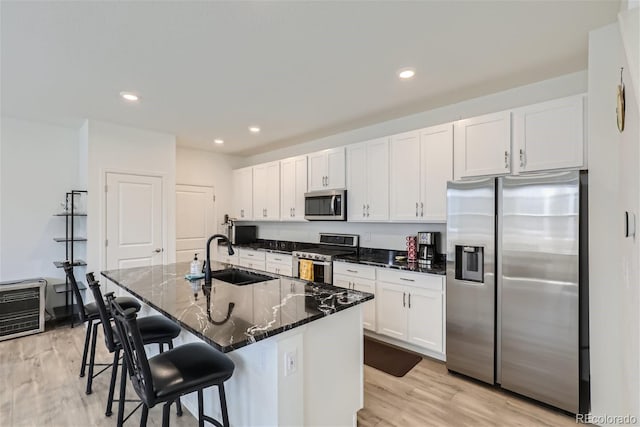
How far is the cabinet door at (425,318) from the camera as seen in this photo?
2.94 m

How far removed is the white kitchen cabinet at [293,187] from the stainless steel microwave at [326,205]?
0.68 ft

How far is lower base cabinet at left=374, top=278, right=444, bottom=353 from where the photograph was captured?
2955 millimetres

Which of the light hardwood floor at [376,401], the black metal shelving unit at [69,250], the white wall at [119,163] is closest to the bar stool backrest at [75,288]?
the light hardwood floor at [376,401]

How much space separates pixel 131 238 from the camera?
4297mm

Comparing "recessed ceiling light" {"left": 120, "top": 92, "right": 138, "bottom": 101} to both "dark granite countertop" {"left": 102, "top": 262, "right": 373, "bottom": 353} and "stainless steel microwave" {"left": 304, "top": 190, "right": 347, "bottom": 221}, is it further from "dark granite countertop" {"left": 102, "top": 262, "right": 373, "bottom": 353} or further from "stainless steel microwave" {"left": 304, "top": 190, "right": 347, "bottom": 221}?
"stainless steel microwave" {"left": 304, "top": 190, "right": 347, "bottom": 221}

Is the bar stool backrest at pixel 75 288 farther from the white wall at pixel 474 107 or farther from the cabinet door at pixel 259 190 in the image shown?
the white wall at pixel 474 107

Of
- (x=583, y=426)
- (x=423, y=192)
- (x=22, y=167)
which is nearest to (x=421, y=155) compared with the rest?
(x=423, y=192)

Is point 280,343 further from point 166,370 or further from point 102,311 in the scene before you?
point 102,311

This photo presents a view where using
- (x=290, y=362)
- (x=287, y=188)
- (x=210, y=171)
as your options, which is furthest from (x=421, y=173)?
(x=210, y=171)

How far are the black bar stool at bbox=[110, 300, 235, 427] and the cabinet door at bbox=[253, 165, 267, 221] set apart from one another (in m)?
3.78

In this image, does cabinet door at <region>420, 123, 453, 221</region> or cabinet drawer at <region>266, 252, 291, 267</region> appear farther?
cabinet drawer at <region>266, 252, 291, 267</region>

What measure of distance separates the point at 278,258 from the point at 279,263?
3.1 inches

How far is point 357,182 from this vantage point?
398cm

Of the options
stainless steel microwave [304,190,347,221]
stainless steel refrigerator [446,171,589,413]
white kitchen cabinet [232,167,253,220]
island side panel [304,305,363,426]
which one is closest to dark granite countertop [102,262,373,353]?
island side panel [304,305,363,426]
